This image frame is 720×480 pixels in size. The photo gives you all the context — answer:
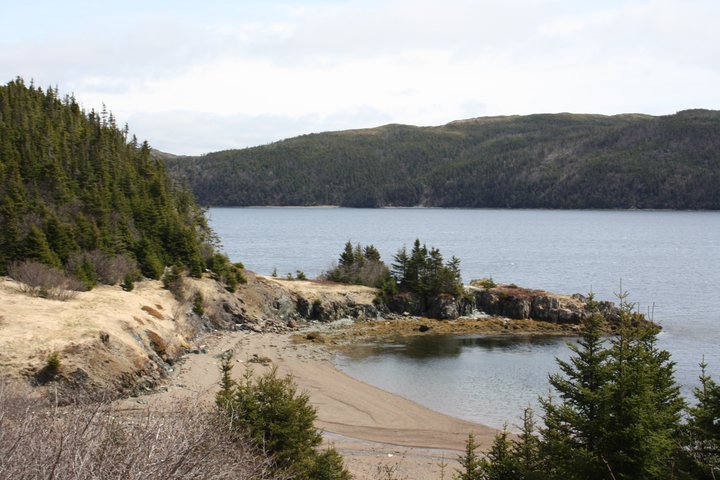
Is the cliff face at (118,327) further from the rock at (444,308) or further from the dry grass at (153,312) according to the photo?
the rock at (444,308)

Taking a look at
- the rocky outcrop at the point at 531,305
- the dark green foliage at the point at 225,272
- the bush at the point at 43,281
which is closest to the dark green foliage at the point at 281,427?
the bush at the point at 43,281

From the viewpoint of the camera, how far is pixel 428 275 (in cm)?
6738

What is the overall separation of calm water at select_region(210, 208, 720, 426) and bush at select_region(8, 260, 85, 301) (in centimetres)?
1906

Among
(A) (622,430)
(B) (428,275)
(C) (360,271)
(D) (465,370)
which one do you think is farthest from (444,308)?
(A) (622,430)

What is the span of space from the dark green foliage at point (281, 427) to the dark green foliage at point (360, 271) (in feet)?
157

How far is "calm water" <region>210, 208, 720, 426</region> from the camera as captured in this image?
143 ft

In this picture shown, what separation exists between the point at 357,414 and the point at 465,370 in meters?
13.4

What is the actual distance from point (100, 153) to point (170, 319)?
107 ft

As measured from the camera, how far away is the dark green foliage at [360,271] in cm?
7000

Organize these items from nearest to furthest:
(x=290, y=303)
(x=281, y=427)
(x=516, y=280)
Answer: (x=281, y=427) < (x=290, y=303) < (x=516, y=280)

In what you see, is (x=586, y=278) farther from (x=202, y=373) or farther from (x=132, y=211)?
(x=202, y=373)

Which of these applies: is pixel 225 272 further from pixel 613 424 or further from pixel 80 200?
pixel 613 424

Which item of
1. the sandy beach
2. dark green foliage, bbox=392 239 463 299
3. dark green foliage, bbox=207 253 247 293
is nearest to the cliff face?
dark green foliage, bbox=207 253 247 293

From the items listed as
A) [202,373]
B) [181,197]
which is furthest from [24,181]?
[202,373]
